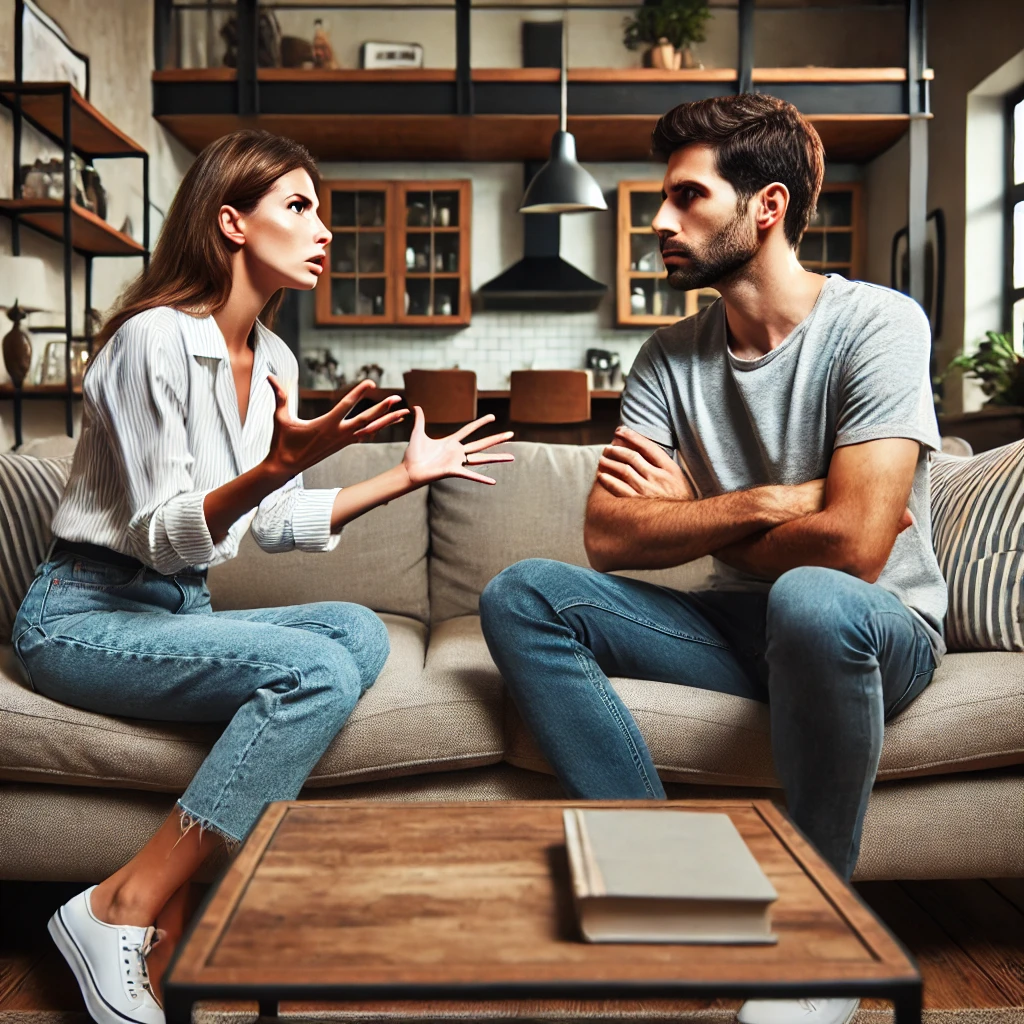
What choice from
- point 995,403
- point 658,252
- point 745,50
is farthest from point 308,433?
point 658,252

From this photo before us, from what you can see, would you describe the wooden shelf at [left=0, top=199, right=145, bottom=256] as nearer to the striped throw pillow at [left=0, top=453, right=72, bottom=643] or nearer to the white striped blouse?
the striped throw pillow at [left=0, top=453, right=72, bottom=643]

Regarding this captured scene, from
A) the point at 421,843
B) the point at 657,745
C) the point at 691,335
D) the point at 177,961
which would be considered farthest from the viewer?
the point at 691,335

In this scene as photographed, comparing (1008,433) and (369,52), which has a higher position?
(369,52)

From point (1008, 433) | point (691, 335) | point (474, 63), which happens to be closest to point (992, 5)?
point (1008, 433)

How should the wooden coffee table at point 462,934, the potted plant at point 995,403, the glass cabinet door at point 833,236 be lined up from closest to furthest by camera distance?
the wooden coffee table at point 462,934 < the potted plant at point 995,403 < the glass cabinet door at point 833,236

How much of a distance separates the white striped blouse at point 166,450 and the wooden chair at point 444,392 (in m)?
3.72

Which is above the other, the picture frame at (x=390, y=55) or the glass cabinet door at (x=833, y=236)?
the picture frame at (x=390, y=55)

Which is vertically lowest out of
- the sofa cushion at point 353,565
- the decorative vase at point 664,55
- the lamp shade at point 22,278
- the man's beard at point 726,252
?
the sofa cushion at point 353,565

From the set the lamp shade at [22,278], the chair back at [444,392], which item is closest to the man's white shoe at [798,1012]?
the lamp shade at [22,278]

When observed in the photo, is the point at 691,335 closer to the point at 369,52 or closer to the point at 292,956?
the point at 292,956

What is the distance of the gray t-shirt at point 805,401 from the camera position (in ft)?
4.78

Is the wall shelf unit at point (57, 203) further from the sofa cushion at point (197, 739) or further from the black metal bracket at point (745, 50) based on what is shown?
the black metal bracket at point (745, 50)

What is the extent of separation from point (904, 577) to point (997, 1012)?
1.91ft

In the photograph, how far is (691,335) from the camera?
1.72 m
